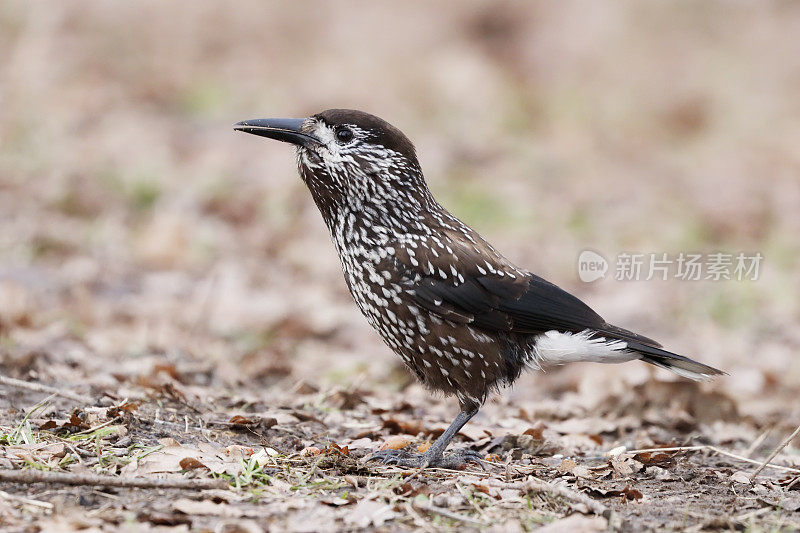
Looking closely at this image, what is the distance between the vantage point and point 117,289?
7344mm

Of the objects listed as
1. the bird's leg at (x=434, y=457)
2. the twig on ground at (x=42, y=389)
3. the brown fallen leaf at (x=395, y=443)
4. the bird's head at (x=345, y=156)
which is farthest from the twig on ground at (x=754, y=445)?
the twig on ground at (x=42, y=389)

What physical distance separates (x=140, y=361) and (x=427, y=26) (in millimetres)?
11761

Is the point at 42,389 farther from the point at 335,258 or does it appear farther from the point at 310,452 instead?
the point at 335,258

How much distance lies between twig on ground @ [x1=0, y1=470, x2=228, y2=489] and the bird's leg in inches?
38.0

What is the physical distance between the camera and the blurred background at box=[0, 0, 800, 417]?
6617 millimetres

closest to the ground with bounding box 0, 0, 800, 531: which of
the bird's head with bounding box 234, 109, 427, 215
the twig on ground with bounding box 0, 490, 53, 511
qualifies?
the twig on ground with bounding box 0, 490, 53, 511

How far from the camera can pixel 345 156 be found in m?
4.42

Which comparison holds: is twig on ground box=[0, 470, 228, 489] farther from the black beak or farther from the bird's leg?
the black beak

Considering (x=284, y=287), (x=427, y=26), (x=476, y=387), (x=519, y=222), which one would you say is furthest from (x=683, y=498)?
(x=427, y=26)

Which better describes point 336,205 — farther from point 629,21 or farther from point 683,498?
point 629,21

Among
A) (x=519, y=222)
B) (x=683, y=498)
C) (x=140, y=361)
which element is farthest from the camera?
(x=519, y=222)

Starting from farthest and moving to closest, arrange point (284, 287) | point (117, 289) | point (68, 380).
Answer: point (284, 287) → point (117, 289) → point (68, 380)

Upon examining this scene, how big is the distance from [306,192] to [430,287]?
6218 millimetres

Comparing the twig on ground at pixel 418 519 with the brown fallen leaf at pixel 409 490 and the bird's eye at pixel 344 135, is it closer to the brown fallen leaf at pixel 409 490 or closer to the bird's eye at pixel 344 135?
the brown fallen leaf at pixel 409 490
